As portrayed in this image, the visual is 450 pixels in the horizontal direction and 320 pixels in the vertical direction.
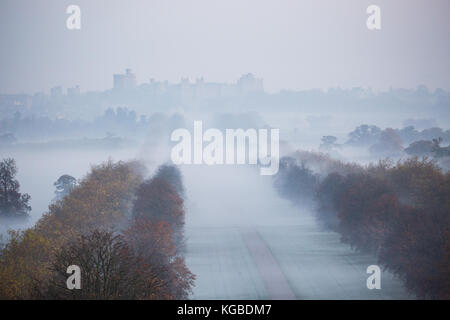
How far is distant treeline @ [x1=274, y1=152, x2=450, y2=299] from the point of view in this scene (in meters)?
33.2

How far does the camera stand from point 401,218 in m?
42.1

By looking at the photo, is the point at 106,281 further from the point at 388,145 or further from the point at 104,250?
the point at 388,145

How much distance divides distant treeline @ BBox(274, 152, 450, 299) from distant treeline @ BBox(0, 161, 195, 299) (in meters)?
16.7

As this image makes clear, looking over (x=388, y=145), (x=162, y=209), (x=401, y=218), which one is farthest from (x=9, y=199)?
(x=388, y=145)

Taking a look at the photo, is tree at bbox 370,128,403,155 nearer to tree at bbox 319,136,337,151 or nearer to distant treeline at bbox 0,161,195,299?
tree at bbox 319,136,337,151

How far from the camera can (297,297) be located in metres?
35.8

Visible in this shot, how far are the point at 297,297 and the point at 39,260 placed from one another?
20.1 m

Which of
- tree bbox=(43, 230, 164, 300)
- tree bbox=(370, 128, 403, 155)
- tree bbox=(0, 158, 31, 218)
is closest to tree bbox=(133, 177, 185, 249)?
tree bbox=(43, 230, 164, 300)

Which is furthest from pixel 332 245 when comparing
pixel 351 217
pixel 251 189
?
pixel 251 189

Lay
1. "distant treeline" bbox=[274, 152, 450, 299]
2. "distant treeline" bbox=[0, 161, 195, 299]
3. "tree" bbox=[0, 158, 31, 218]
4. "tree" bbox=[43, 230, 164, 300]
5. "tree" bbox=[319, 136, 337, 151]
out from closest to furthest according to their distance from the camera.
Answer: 1. "tree" bbox=[43, 230, 164, 300]
2. "distant treeline" bbox=[0, 161, 195, 299]
3. "distant treeline" bbox=[274, 152, 450, 299]
4. "tree" bbox=[0, 158, 31, 218]
5. "tree" bbox=[319, 136, 337, 151]

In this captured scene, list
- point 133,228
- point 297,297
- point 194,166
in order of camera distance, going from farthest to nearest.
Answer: point 194,166
point 133,228
point 297,297

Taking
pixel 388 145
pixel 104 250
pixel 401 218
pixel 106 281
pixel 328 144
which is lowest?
pixel 106 281

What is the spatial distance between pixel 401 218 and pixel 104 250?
89.5ft

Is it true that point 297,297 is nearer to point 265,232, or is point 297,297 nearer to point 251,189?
point 265,232
